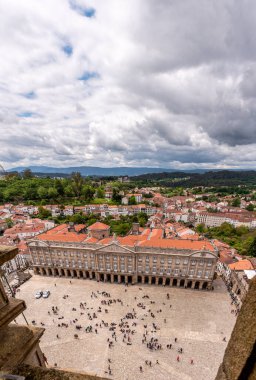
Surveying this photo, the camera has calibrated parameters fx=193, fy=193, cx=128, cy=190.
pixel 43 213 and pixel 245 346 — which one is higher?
pixel 245 346

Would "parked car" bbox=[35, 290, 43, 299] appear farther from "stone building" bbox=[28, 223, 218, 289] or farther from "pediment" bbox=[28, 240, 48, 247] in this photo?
"pediment" bbox=[28, 240, 48, 247]

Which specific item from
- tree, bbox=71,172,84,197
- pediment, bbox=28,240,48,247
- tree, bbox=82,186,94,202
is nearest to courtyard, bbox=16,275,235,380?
pediment, bbox=28,240,48,247

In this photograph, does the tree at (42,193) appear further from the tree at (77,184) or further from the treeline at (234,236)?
the treeline at (234,236)

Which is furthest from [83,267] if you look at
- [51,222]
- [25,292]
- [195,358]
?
[51,222]

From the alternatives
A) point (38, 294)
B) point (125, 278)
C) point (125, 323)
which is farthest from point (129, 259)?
point (38, 294)

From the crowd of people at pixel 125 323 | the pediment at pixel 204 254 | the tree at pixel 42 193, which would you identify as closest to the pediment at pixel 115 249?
the crowd of people at pixel 125 323

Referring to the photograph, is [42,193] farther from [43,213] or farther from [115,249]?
[115,249]

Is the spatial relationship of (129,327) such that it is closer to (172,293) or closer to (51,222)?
(172,293)
